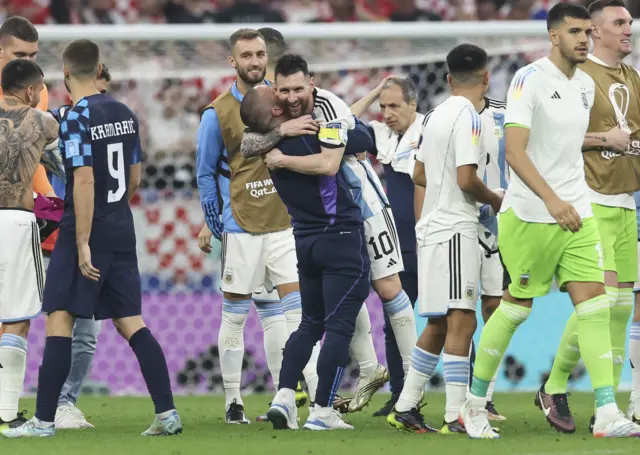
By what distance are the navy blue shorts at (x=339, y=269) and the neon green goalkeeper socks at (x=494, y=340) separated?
2.55ft

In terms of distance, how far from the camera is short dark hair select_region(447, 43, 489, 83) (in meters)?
7.26

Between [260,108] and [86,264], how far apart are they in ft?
4.25

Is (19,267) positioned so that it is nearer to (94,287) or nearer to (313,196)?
Result: (94,287)

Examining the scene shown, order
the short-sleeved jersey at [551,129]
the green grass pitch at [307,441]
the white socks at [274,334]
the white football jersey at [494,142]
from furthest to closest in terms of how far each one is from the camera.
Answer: the white socks at [274,334] < the white football jersey at [494,142] < the short-sleeved jersey at [551,129] < the green grass pitch at [307,441]

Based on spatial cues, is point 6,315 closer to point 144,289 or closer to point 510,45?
point 144,289

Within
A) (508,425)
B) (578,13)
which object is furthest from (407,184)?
(578,13)

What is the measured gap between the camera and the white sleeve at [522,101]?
6895 millimetres

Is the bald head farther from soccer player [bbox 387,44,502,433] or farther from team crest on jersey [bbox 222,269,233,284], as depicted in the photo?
team crest on jersey [bbox 222,269,233,284]

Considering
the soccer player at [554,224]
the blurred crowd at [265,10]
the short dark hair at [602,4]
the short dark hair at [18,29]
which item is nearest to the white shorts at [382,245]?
the soccer player at [554,224]

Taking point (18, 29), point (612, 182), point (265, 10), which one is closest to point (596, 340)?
point (612, 182)

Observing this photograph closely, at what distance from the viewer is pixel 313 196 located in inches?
293

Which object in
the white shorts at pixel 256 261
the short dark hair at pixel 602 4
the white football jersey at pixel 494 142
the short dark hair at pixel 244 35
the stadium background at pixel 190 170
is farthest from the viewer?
the stadium background at pixel 190 170

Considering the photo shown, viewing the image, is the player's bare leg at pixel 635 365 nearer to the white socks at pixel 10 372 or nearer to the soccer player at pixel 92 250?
the soccer player at pixel 92 250

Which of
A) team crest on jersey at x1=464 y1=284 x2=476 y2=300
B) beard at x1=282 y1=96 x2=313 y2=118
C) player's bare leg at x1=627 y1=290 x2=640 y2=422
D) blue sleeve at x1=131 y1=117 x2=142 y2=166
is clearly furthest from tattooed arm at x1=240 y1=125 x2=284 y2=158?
player's bare leg at x1=627 y1=290 x2=640 y2=422
